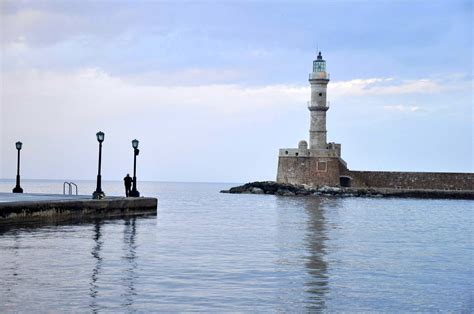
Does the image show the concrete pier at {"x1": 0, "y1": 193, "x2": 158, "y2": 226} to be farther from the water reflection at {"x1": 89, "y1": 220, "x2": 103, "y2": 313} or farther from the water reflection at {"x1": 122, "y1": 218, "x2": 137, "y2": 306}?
the water reflection at {"x1": 122, "y1": 218, "x2": 137, "y2": 306}

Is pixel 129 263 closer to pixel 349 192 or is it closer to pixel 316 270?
pixel 316 270

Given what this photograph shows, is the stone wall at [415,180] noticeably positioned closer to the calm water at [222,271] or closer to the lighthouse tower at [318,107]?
the lighthouse tower at [318,107]

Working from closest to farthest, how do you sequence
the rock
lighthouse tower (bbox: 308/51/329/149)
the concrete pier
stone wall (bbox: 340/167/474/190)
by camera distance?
the concrete pier < lighthouse tower (bbox: 308/51/329/149) < stone wall (bbox: 340/167/474/190) < the rock

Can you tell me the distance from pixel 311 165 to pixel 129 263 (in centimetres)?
5163

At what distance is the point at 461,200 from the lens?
7112 centimetres

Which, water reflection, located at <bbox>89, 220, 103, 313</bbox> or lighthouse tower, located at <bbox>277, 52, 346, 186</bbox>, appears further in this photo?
lighthouse tower, located at <bbox>277, 52, 346, 186</bbox>

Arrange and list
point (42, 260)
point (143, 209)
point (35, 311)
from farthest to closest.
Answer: point (143, 209) < point (42, 260) < point (35, 311)

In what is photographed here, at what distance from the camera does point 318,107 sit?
206 ft

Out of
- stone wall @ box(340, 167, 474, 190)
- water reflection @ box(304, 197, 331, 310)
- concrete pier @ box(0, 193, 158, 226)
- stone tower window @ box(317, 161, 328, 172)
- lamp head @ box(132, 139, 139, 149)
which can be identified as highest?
stone tower window @ box(317, 161, 328, 172)

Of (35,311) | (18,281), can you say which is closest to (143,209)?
(18,281)

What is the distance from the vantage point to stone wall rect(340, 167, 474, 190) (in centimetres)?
6956

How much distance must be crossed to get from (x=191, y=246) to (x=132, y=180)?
447 inches

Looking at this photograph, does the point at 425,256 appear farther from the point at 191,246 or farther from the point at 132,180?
the point at 132,180

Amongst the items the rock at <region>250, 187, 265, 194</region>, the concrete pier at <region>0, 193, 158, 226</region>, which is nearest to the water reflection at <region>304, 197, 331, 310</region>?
the concrete pier at <region>0, 193, 158, 226</region>
